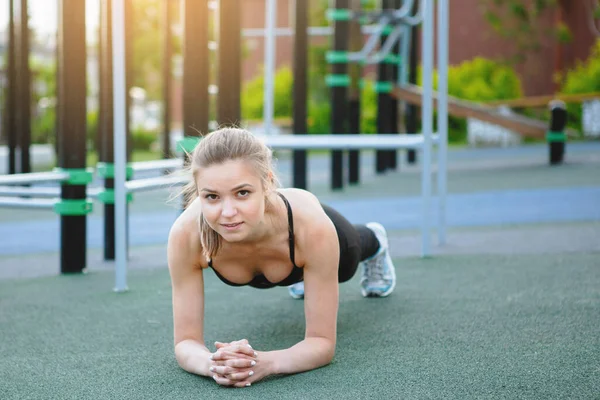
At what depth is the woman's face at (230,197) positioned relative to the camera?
2.17 metres

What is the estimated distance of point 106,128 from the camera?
15.2ft

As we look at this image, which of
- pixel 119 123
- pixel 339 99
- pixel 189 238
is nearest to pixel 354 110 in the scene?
pixel 339 99

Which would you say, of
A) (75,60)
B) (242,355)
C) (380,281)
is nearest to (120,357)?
(242,355)

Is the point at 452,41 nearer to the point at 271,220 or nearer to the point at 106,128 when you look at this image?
the point at 106,128

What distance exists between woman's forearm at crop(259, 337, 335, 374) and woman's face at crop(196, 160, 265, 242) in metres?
0.35

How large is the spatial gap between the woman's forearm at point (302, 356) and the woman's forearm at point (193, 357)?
0.53 ft

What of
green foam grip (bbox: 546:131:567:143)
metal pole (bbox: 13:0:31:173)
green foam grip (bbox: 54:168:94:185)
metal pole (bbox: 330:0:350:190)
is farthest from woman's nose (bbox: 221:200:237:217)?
green foam grip (bbox: 546:131:567:143)

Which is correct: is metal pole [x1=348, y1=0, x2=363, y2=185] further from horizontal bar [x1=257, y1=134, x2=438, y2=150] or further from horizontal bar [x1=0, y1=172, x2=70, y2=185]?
horizontal bar [x1=0, y1=172, x2=70, y2=185]

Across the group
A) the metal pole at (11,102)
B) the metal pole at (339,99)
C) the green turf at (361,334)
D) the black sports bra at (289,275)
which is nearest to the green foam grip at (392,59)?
the metal pole at (339,99)

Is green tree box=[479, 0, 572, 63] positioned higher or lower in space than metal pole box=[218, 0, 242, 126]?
higher

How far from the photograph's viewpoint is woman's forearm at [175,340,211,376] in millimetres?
2318

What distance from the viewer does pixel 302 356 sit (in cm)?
234

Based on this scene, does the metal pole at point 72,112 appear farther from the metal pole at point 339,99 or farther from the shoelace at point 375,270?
the metal pole at point 339,99

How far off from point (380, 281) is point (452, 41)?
1832cm
